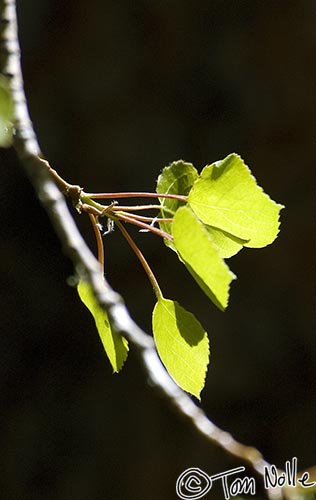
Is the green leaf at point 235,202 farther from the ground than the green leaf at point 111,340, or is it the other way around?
the green leaf at point 235,202

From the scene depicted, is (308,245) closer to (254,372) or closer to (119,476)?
(254,372)

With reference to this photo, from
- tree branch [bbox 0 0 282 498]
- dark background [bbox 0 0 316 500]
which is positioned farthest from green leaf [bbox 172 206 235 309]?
dark background [bbox 0 0 316 500]

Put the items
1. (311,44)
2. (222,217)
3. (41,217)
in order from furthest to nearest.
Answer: (41,217) → (311,44) → (222,217)

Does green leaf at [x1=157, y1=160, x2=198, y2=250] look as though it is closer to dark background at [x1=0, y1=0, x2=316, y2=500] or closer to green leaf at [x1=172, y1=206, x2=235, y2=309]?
green leaf at [x1=172, y1=206, x2=235, y2=309]

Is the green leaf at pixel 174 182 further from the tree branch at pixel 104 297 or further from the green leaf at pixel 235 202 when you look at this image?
the tree branch at pixel 104 297

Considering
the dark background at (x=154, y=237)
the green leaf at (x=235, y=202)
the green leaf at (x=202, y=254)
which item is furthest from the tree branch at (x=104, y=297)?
the dark background at (x=154, y=237)

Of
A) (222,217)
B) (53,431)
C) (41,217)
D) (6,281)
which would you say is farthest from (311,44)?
(222,217)
